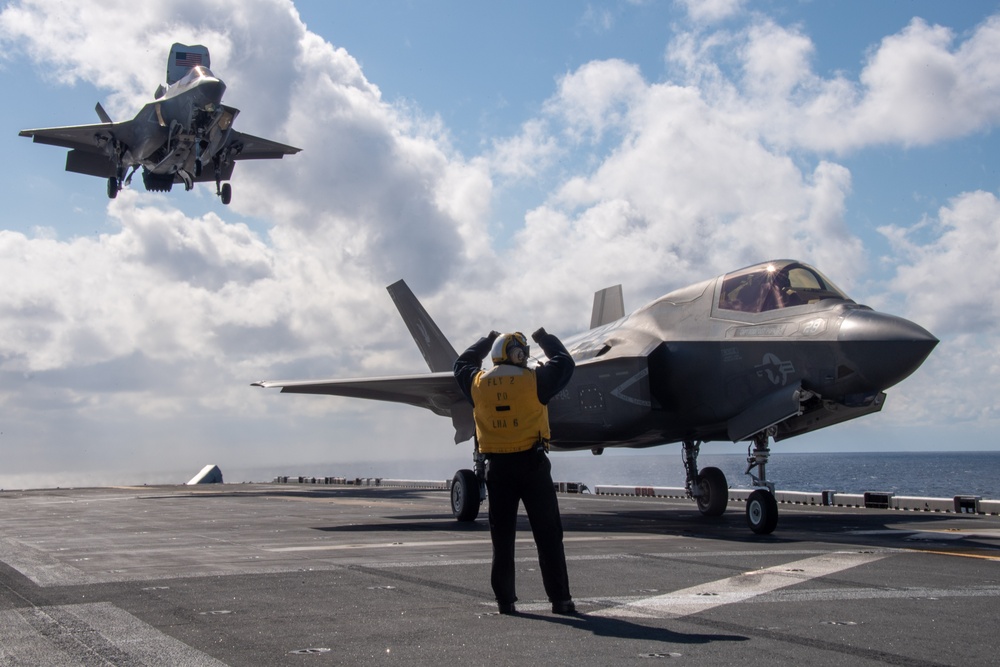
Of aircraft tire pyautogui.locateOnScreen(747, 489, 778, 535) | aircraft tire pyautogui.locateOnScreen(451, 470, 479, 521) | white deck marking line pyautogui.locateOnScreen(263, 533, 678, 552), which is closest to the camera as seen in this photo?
white deck marking line pyautogui.locateOnScreen(263, 533, 678, 552)

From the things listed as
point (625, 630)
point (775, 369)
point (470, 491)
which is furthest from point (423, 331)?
point (625, 630)

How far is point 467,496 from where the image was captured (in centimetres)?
1639

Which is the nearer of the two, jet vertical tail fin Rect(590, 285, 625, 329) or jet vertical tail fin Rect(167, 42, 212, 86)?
jet vertical tail fin Rect(590, 285, 625, 329)

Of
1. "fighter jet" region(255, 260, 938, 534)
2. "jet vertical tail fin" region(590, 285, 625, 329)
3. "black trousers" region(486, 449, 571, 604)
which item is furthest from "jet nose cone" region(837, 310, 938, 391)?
"jet vertical tail fin" region(590, 285, 625, 329)

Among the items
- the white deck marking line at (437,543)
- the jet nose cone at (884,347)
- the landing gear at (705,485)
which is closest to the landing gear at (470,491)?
the white deck marking line at (437,543)

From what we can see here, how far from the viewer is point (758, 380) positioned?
13.6 metres

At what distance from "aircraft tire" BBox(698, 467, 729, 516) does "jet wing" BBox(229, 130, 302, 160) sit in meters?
31.0

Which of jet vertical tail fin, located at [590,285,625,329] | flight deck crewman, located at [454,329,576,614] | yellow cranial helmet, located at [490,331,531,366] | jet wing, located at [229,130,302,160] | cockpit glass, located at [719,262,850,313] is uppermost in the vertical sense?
jet wing, located at [229,130,302,160]

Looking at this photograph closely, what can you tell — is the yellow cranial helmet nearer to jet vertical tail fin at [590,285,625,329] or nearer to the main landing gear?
the main landing gear

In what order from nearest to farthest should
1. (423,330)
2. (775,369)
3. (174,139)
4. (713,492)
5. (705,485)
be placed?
(775,369) → (713,492) → (705,485) → (423,330) → (174,139)

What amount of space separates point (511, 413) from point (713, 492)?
1113 centimetres

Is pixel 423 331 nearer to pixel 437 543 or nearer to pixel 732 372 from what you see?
pixel 732 372

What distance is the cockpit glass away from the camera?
13.7 m

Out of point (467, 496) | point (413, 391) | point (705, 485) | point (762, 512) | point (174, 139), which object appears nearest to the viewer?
point (762, 512)
